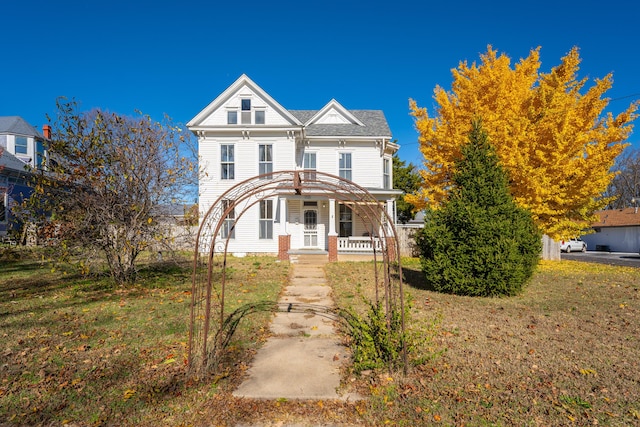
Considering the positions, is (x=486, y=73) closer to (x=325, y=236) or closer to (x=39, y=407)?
(x=325, y=236)

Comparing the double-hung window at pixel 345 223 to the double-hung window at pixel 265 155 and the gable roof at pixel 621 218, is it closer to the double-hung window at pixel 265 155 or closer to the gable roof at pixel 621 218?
the double-hung window at pixel 265 155

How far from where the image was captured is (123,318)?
21.4ft

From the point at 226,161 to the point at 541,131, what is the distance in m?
13.8

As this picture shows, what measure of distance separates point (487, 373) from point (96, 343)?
549cm

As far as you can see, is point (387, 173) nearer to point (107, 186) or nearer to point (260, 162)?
point (260, 162)

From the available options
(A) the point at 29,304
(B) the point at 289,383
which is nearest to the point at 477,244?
(B) the point at 289,383

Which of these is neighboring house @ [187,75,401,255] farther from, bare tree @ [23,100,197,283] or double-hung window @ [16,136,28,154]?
double-hung window @ [16,136,28,154]

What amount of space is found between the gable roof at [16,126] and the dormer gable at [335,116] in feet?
69.4

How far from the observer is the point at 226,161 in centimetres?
1766

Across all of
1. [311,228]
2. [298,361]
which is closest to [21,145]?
[311,228]

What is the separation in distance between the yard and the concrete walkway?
0.54 feet

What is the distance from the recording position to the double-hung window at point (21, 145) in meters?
25.6

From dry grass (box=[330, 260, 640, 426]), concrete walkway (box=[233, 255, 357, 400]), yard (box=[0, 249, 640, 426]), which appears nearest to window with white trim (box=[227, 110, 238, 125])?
yard (box=[0, 249, 640, 426])

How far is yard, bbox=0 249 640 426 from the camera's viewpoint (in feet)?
11.0
